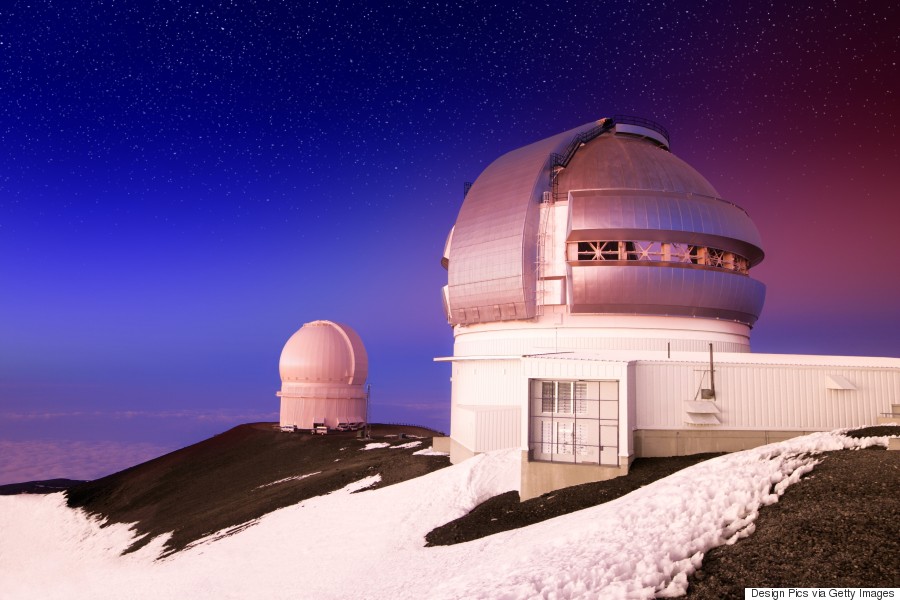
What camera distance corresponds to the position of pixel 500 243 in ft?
82.8

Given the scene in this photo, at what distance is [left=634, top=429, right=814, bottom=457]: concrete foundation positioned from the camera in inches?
697

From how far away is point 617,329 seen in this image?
24812mm

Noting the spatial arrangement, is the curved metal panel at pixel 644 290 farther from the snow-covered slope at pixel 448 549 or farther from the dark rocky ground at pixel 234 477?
the dark rocky ground at pixel 234 477

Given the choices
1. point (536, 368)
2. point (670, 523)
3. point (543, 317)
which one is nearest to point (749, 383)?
point (536, 368)

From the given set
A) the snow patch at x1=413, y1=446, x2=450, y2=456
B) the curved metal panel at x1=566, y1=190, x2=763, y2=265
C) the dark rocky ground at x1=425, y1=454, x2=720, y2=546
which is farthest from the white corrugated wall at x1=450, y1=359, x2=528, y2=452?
the curved metal panel at x1=566, y1=190, x2=763, y2=265

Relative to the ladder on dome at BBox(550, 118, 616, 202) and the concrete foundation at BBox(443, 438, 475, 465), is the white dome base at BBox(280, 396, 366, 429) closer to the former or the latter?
the concrete foundation at BBox(443, 438, 475, 465)

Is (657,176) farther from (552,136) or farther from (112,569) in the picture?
(112,569)

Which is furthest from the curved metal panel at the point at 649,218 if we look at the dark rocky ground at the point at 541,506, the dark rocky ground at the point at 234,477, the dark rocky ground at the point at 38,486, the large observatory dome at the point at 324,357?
the dark rocky ground at the point at 38,486

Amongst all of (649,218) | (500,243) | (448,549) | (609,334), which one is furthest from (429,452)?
(448,549)

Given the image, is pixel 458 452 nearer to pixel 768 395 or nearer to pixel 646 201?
pixel 768 395

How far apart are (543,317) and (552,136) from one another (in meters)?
9.60

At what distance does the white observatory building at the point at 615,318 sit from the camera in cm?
1777

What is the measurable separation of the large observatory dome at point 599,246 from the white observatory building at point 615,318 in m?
0.06

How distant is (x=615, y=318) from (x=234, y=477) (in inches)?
789
